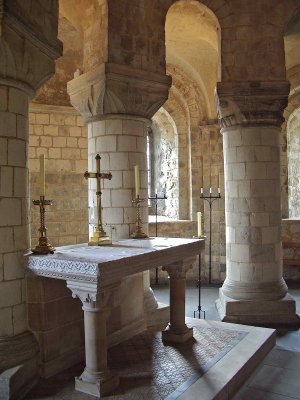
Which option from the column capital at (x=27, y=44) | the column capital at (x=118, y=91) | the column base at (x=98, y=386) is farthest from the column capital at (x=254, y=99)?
the column base at (x=98, y=386)

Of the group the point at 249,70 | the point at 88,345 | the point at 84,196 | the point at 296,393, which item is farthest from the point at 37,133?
the point at 296,393

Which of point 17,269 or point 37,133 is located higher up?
point 37,133

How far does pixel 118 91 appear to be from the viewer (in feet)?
18.0

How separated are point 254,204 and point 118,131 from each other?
9.03ft

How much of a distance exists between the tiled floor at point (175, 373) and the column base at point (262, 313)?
854 millimetres

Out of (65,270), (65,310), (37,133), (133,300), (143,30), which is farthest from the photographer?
(37,133)

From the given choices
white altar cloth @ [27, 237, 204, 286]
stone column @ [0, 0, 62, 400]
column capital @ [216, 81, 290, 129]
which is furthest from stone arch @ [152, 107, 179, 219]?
stone column @ [0, 0, 62, 400]

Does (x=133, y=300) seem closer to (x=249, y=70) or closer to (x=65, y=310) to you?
(x=65, y=310)

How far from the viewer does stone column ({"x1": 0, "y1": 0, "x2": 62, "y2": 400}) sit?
11.7ft

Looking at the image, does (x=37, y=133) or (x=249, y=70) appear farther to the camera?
(x=37, y=133)

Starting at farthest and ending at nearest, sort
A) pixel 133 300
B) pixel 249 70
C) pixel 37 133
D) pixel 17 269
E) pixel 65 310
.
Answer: pixel 37 133 → pixel 249 70 → pixel 133 300 → pixel 65 310 → pixel 17 269

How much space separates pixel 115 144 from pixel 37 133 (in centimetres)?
432

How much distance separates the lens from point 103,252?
12.9 ft

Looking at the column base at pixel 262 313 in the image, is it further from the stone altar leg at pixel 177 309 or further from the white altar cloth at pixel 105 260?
the white altar cloth at pixel 105 260
